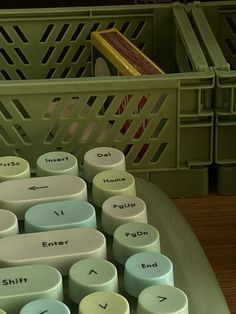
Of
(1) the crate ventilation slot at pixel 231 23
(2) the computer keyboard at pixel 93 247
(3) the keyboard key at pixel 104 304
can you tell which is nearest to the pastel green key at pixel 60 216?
(2) the computer keyboard at pixel 93 247

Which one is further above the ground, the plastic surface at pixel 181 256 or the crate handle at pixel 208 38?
the crate handle at pixel 208 38

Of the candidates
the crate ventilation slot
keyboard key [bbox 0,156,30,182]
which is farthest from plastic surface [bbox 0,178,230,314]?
the crate ventilation slot

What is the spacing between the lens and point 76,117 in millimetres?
852

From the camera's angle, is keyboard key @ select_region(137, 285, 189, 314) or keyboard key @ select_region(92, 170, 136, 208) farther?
keyboard key @ select_region(92, 170, 136, 208)

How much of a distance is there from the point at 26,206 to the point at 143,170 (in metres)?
0.22

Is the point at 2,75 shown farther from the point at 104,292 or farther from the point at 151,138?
the point at 104,292

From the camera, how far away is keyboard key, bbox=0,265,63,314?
22.4 inches

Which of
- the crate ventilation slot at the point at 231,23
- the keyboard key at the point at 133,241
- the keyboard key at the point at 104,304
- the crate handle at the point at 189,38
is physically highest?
the crate handle at the point at 189,38

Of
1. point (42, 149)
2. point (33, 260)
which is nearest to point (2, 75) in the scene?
point (42, 149)

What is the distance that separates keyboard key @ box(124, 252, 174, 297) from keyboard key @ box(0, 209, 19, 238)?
10 cm

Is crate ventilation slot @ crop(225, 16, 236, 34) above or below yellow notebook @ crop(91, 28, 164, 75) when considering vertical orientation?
below

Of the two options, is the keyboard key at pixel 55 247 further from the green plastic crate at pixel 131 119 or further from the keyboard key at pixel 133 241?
the green plastic crate at pixel 131 119

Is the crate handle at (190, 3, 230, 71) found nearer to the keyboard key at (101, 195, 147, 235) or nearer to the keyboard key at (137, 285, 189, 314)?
the keyboard key at (101, 195, 147, 235)

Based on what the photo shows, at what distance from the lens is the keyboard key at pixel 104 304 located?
1.82 feet
